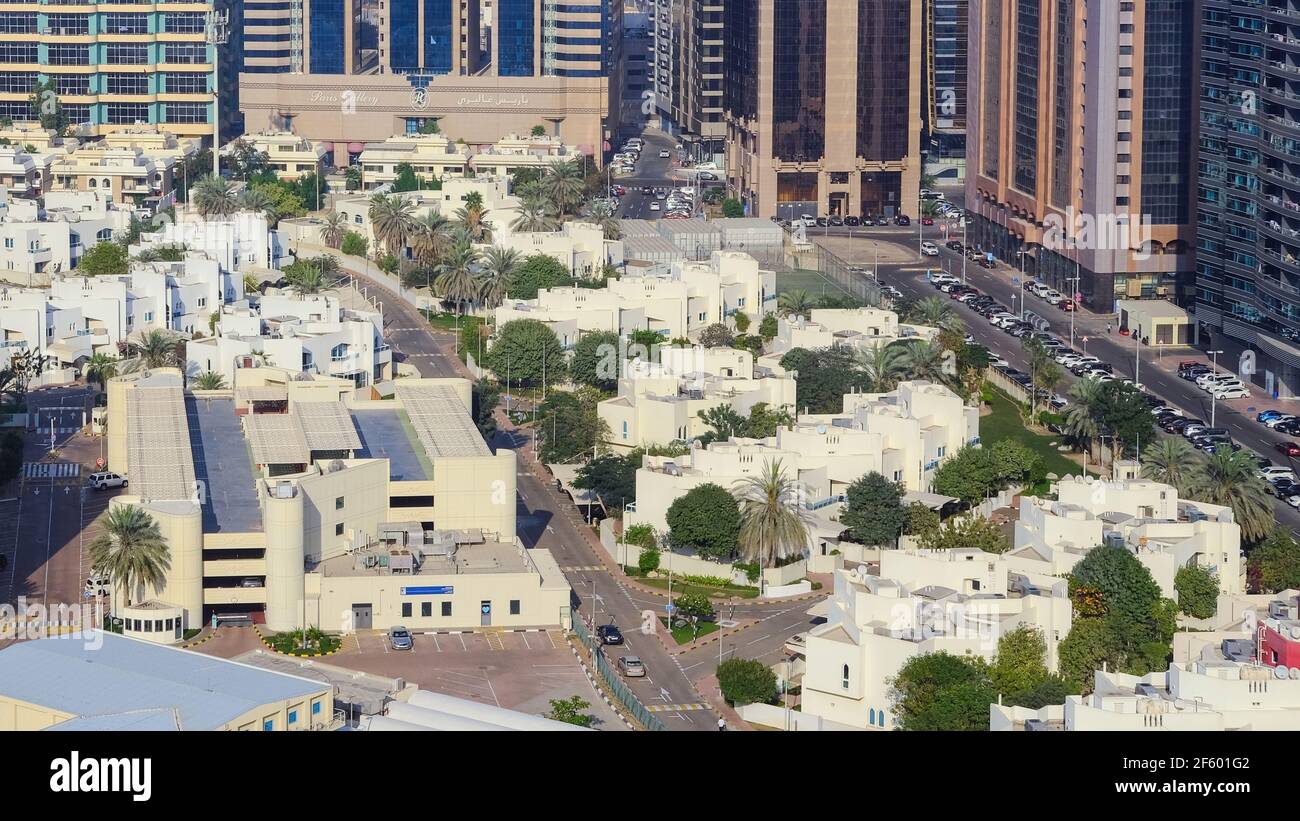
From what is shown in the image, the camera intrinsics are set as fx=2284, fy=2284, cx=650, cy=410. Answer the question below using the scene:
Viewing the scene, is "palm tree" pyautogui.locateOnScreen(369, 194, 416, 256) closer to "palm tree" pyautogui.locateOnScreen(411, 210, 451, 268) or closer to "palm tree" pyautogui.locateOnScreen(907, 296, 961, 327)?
"palm tree" pyautogui.locateOnScreen(411, 210, 451, 268)

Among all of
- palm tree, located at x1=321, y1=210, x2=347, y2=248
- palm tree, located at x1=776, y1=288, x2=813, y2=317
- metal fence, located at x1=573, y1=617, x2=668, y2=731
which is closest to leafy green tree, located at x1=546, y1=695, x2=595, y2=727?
metal fence, located at x1=573, y1=617, x2=668, y2=731

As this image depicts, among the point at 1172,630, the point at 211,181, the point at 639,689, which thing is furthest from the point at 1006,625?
the point at 211,181

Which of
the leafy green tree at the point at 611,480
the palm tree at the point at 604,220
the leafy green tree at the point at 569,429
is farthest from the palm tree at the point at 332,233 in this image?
the leafy green tree at the point at 611,480

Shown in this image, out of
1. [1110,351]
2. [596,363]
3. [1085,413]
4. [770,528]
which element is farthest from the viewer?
[1110,351]

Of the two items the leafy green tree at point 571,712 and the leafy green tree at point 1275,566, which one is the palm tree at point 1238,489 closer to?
the leafy green tree at point 1275,566

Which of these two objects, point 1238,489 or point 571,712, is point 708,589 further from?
point 1238,489

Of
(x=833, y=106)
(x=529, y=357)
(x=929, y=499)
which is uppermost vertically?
(x=833, y=106)

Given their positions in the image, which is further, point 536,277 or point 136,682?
point 536,277

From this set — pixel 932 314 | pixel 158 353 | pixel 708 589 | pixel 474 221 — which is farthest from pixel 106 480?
pixel 474 221
